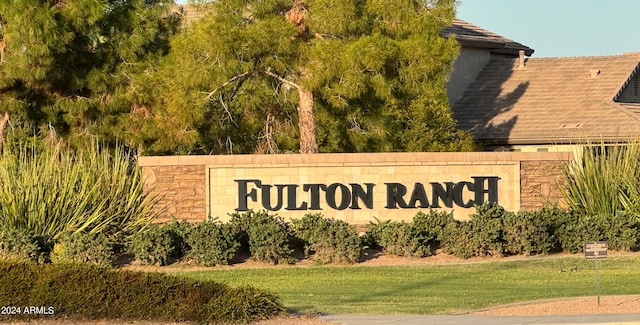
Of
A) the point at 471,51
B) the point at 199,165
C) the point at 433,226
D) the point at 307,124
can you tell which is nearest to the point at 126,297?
the point at 433,226

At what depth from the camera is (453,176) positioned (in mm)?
27703

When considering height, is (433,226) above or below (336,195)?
below

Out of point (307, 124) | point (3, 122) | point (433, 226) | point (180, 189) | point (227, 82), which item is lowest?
point (433, 226)

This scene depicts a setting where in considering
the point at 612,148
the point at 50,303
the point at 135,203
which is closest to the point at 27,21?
the point at 135,203

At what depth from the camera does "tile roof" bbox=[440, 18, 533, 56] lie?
4957cm

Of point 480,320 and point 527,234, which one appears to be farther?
point 527,234

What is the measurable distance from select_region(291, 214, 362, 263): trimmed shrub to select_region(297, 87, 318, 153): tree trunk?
5.24m

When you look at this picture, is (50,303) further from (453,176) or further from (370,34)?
(370,34)

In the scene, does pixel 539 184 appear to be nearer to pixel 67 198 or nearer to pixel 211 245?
pixel 211 245

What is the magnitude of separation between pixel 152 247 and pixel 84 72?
10.5 m

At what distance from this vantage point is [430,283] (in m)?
21.7

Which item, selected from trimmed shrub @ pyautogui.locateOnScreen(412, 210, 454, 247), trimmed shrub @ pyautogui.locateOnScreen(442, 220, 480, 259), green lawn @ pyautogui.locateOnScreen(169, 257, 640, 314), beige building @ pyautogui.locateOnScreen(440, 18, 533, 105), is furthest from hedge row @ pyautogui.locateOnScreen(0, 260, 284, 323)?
beige building @ pyautogui.locateOnScreen(440, 18, 533, 105)

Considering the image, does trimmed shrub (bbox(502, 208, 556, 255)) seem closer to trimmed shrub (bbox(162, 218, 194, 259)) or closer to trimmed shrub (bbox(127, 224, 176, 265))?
trimmed shrub (bbox(162, 218, 194, 259))

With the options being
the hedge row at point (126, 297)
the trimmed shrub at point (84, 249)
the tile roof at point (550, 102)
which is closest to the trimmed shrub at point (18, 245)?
the trimmed shrub at point (84, 249)
